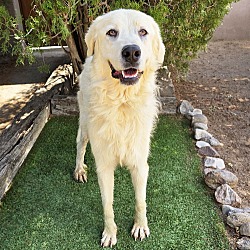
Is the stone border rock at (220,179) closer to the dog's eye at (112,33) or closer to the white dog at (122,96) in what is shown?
the white dog at (122,96)

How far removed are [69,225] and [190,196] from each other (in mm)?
1122

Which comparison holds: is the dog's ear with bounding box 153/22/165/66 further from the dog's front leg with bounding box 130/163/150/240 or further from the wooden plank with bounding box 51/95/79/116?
the wooden plank with bounding box 51/95/79/116

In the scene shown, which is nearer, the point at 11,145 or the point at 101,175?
the point at 101,175

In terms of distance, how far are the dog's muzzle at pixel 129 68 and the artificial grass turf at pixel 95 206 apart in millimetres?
1304

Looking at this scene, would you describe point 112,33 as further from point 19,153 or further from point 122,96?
point 19,153

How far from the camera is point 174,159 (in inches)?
137

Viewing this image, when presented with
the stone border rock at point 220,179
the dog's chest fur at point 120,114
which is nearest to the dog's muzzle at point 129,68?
the dog's chest fur at point 120,114

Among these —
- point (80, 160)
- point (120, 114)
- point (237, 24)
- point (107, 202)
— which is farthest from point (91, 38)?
point (237, 24)

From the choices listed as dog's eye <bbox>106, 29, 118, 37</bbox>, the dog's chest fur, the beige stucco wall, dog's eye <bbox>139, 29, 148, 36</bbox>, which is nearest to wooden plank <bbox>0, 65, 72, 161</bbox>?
the dog's chest fur

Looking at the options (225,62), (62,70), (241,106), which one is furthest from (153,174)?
(225,62)

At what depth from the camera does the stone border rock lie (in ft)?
8.35

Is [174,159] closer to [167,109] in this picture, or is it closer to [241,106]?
[167,109]

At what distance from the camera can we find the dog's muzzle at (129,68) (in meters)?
1.92

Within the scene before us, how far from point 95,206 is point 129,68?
1457 mm
